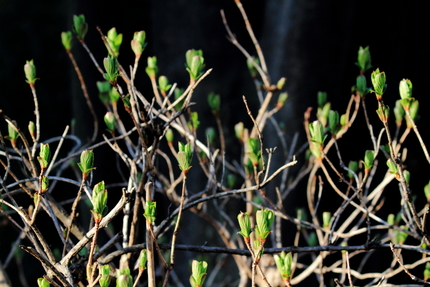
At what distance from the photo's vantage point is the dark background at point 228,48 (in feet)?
6.01

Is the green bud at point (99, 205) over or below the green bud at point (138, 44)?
below

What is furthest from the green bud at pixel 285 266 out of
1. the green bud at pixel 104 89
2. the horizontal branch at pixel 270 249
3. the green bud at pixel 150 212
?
the green bud at pixel 104 89

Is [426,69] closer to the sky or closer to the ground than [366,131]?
closer to the sky

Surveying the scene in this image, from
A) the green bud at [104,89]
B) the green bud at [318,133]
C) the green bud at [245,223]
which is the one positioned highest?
the green bud at [104,89]

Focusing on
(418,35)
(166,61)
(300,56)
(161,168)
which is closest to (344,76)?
(300,56)

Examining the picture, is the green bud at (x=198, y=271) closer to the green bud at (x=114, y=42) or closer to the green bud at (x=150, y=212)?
the green bud at (x=150, y=212)

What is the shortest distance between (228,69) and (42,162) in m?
1.35

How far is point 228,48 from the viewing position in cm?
199

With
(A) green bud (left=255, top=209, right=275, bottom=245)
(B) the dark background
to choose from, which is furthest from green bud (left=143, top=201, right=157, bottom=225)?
(B) the dark background

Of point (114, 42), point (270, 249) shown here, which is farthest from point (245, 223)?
point (114, 42)

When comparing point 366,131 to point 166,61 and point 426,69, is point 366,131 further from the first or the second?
point 166,61

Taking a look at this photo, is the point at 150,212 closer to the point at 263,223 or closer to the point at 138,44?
the point at 263,223

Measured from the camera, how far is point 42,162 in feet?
2.61

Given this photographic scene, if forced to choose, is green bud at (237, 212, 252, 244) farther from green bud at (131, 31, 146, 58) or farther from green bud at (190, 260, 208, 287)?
green bud at (131, 31, 146, 58)
